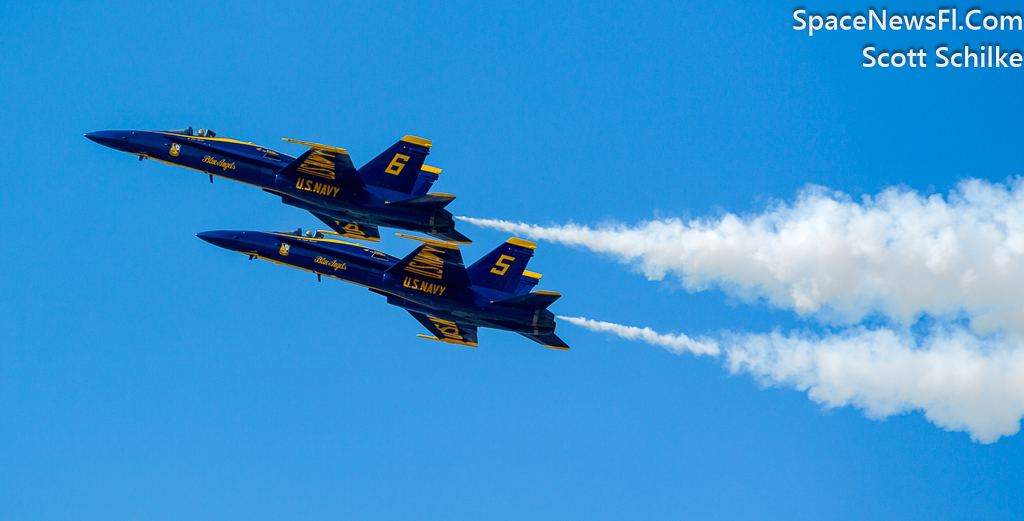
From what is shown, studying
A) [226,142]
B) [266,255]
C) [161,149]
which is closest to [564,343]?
[266,255]

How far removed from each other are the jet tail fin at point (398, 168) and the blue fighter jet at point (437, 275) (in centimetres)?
354

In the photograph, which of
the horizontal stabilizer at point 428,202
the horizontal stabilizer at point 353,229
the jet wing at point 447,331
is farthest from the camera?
the jet wing at point 447,331

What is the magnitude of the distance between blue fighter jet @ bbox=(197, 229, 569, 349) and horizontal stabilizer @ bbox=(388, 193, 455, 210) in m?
1.71

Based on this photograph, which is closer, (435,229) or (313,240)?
(435,229)

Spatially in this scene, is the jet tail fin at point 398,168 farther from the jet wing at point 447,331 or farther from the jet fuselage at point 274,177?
the jet wing at point 447,331

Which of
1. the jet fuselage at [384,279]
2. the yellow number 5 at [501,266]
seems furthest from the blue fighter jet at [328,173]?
the yellow number 5 at [501,266]

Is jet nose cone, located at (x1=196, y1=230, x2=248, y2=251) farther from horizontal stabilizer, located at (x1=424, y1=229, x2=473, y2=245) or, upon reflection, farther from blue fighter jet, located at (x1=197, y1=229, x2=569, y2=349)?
horizontal stabilizer, located at (x1=424, y1=229, x2=473, y2=245)

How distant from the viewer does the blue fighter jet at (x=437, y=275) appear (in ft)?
136

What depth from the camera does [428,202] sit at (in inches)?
1646

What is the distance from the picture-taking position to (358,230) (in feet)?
162

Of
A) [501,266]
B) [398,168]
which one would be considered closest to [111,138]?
[398,168]

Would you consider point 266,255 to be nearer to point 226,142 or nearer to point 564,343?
point 226,142

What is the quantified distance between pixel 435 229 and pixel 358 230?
7.47m

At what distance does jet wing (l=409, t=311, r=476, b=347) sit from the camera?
49.4m
